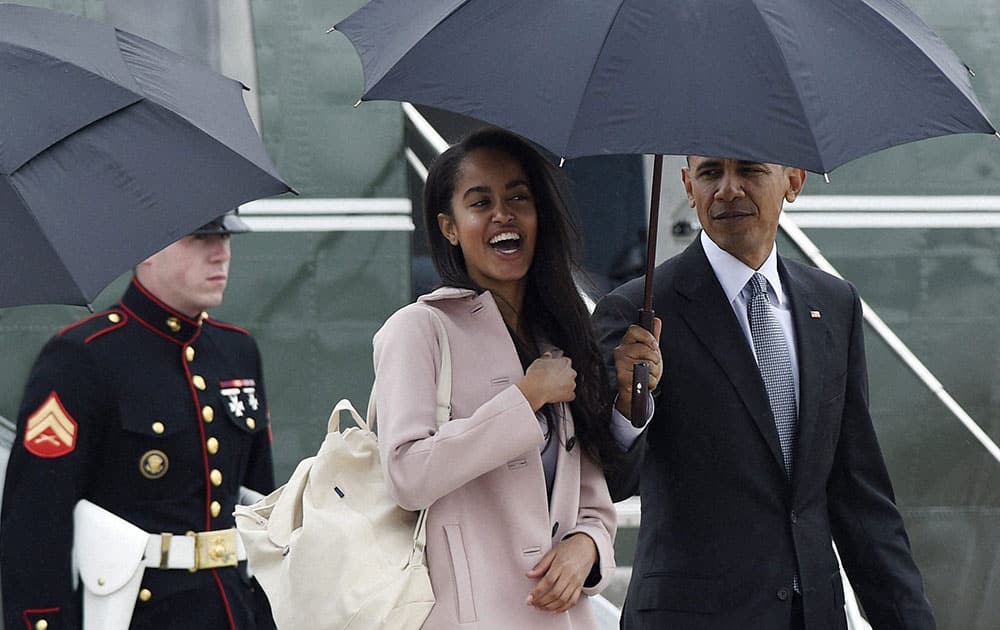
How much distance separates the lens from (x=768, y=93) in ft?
7.65

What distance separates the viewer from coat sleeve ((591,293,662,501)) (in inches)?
106

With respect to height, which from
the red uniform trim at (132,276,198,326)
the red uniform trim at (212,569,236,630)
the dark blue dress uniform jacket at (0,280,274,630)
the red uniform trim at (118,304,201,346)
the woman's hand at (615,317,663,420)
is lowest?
the red uniform trim at (212,569,236,630)

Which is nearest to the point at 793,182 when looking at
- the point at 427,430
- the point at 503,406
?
the point at 503,406

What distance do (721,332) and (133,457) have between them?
1430 mm

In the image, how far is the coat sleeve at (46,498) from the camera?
11.3 feet

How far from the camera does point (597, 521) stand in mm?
2664

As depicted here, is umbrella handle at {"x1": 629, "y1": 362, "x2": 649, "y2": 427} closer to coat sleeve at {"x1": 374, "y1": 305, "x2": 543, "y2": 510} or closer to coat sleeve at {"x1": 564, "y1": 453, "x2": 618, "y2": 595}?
coat sleeve at {"x1": 564, "y1": 453, "x2": 618, "y2": 595}

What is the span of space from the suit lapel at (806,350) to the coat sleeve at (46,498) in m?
1.59

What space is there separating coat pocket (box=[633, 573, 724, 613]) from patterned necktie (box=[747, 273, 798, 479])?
25 cm

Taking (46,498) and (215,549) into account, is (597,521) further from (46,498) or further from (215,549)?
(46,498)

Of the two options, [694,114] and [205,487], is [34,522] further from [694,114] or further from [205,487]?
[694,114]

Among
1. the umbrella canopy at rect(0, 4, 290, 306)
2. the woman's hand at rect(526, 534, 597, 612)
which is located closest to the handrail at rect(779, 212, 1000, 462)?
the woman's hand at rect(526, 534, 597, 612)

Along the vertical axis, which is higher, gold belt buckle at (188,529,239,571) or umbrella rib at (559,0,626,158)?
umbrella rib at (559,0,626,158)

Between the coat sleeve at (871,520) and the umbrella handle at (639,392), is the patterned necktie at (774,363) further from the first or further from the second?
the umbrella handle at (639,392)
